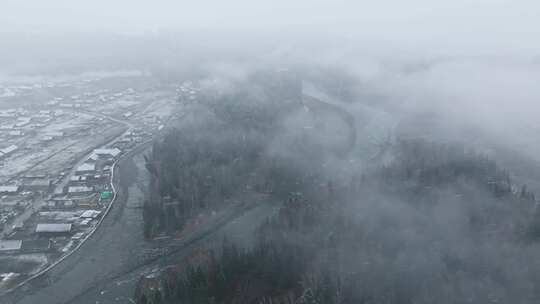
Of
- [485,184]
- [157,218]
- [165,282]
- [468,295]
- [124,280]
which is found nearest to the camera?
[468,295]

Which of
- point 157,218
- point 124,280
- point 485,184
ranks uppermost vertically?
point 485,184

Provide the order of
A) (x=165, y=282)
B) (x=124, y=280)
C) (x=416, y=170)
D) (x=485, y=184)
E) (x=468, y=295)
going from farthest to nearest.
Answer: (x=416, y=170) < (x=485, y=184) < (x=124, y=280) < (x=165, y=282) < (x=468, y=295)

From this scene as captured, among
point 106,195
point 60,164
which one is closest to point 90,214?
point 106,195

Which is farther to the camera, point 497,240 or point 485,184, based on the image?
point 485,184

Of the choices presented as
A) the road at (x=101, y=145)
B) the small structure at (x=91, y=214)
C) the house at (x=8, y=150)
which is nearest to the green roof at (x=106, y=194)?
the small structure at (x=91, y=214)

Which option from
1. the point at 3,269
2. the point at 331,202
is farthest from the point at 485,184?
the point at 3,269

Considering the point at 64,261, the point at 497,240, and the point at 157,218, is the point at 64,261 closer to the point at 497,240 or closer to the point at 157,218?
the point at 157,218

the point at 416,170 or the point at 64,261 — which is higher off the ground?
the point at 416,170

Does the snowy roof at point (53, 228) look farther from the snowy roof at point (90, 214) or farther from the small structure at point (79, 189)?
the small structure at point (79, 189)
